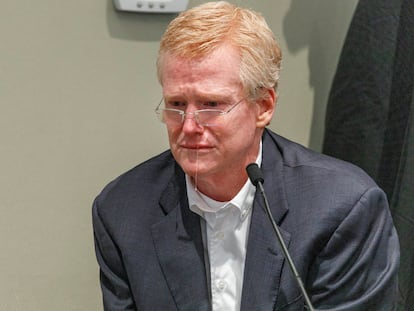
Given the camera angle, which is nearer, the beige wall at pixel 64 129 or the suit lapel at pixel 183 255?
the suit lapel at pixel 183 255

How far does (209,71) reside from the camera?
3.11 ft

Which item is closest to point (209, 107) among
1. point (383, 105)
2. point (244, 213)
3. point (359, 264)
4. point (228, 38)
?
point (228, 38)

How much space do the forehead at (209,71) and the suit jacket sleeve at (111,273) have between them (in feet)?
1.00

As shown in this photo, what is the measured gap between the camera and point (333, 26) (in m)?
1.55

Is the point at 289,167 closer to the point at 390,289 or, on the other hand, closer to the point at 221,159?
the point at 221,159

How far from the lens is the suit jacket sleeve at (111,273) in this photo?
1.10m

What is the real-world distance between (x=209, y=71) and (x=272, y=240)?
0.30 m

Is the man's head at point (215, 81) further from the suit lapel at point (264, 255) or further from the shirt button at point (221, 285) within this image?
the shirt button at point (221, 285)

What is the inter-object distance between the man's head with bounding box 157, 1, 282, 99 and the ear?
2cm

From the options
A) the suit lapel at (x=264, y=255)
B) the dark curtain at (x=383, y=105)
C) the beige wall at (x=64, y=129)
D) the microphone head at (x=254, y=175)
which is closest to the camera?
the microphone head at (x=254, y=175)

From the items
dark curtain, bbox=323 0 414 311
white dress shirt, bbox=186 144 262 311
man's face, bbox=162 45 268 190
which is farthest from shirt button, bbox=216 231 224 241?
dark curtain, bbox=323 0 414 311

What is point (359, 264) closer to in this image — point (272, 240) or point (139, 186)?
point (272, 240)

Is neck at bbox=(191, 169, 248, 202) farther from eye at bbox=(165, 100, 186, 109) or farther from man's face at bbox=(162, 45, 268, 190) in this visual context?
eye at bbox=(165, 100, 186, 109)

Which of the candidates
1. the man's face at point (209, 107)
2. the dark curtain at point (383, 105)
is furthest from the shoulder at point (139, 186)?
the dark curtain at point (383, 105)
